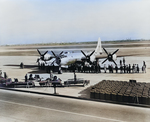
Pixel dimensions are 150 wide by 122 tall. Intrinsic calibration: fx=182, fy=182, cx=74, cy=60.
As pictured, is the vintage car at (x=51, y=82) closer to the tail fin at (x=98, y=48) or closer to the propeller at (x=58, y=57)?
the propeller at (x=58, y=57)

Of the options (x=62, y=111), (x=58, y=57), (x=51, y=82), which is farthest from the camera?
(x=51, y=82)

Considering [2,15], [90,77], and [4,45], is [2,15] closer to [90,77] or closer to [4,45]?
[4,45]

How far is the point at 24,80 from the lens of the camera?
6.05 m

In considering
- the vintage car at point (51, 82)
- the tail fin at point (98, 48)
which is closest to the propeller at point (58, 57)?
the vintage car at point (51, 82)

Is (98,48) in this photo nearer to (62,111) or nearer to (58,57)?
(58,57)

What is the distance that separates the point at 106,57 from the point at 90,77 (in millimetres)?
769

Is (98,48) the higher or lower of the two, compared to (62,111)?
higher

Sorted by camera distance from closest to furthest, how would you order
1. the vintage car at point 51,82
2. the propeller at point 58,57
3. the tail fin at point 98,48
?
the tail fin at point 98,48, the propeller at point 58,57, the vintage car at point 51,82

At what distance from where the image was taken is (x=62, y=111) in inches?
188

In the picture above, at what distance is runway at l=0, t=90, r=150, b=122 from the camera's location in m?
4.34

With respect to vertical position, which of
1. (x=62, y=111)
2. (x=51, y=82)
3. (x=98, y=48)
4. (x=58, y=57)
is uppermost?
(x=98, y=48)

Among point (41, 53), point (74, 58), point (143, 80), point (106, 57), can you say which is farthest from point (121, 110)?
point (41, 53)

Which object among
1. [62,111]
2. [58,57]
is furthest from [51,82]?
[62,111]

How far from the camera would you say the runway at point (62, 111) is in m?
4.34
